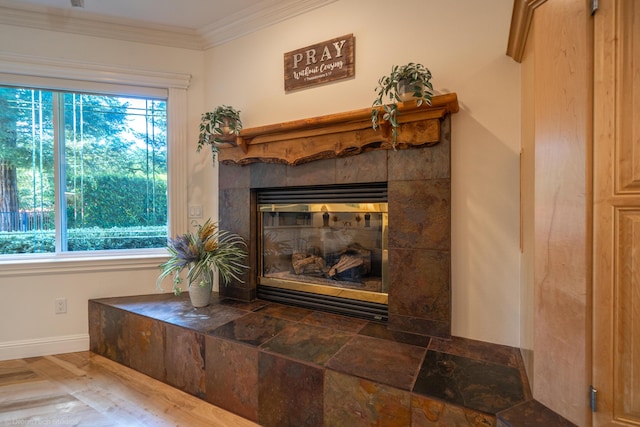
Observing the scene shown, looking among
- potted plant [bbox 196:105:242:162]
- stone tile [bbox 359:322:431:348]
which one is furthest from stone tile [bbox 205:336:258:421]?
potted plant [bbox 196:105:242:162]

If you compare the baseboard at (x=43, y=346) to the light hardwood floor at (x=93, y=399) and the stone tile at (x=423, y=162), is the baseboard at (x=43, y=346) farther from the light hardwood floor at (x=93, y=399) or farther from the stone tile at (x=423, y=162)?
the stone tile at (x=423, y=162)

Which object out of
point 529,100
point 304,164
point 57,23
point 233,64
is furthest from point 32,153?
point 529,100

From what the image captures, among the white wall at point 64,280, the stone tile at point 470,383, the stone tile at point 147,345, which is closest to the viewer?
the stone tile at point 470,383

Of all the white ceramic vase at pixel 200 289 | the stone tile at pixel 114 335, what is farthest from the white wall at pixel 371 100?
the white ceramic vase at pixel 200 289

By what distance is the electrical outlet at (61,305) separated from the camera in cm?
227

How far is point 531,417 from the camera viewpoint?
991 mm

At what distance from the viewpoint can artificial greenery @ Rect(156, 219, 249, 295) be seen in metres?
2.13

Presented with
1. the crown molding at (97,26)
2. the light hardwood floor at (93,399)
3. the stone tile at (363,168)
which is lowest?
the light hardwood floor at (93,399)

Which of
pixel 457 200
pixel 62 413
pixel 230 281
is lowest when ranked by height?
pixel 62 413

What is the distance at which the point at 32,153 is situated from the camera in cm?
232

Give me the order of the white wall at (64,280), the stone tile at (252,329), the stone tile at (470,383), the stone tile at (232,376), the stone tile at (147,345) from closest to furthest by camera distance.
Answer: the stone tile at (470,383), the stone tile at (232,376), the stone tile at (252,329), the stone tile at (147,345), the white wall at (64,280)

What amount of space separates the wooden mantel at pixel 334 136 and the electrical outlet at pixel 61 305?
163 cm

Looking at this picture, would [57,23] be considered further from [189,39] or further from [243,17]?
[243,17]

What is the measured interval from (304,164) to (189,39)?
5.35 ft
